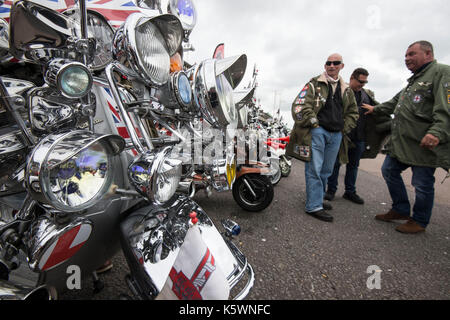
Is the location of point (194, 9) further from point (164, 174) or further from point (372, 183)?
point (372, 183)

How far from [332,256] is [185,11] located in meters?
2.23

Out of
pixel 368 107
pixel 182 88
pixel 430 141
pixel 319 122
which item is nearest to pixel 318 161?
pixel 319 122

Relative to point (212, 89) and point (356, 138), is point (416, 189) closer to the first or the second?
point (356, 138)

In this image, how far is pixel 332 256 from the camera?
1737mm

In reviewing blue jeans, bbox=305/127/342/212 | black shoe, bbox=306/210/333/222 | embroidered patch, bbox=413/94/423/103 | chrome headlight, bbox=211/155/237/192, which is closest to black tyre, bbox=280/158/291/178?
blue jeans, bbox=305/127/342/212

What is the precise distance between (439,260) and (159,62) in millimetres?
2655

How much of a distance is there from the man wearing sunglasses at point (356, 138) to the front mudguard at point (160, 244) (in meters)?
2.71

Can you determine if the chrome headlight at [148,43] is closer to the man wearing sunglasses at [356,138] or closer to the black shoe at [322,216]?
the black shoe at [322,216]

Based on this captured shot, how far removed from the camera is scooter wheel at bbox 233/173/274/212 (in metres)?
2.39

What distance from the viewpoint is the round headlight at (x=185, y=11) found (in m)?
1.30

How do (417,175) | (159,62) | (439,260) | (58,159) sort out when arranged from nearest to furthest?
(58,159)
(159,62)
(439,260)
(417,175)
